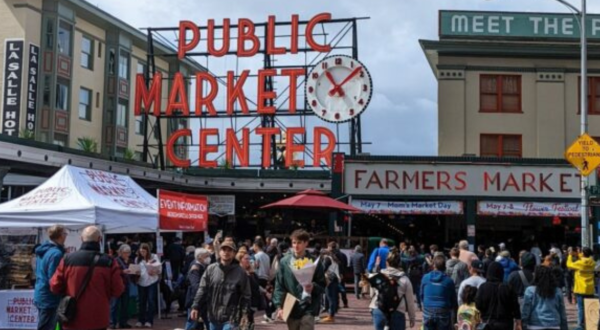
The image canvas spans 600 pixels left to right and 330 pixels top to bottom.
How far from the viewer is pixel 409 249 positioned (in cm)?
2231

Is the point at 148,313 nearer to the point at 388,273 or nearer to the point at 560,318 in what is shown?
the point at 388,273

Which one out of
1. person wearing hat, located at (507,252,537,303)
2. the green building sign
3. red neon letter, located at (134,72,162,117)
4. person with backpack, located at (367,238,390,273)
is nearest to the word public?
red neon letter, located at (134,72,162,117)

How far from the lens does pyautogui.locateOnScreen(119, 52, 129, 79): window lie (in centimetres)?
4916

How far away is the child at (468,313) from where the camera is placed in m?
9.85

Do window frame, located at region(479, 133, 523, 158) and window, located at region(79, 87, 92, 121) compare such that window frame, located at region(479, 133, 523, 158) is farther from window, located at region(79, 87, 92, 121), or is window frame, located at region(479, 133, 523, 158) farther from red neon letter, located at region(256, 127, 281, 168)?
window, located at region(79, 87, 92, 121)

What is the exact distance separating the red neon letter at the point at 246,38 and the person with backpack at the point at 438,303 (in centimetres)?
3097

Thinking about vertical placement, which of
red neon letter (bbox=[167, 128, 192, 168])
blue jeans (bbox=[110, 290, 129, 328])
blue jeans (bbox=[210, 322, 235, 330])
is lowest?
blue jeans (bbox=[110, 290, 129, 328])

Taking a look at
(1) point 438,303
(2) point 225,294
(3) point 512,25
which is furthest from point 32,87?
(1) point 438,303

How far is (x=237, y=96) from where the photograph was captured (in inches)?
1570

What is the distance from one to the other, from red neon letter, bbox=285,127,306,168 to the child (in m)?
27.7

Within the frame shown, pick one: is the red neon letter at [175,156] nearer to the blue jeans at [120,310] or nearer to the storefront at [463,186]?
the storefront at [463,186]

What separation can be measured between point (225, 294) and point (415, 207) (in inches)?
896

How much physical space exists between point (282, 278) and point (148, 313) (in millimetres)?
7544

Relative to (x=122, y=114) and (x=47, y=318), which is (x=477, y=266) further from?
(x=122, y=114)
